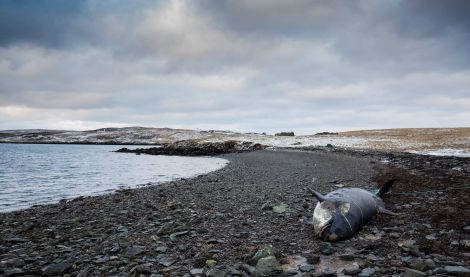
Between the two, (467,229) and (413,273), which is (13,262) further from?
(467,229)

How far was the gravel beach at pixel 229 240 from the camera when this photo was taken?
6117mm

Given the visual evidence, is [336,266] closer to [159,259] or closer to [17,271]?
[159,259]

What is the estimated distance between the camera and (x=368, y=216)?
29.3 ft

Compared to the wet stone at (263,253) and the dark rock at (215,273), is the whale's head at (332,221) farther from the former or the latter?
the dark rock at (215,273)

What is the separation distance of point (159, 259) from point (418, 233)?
243 inches

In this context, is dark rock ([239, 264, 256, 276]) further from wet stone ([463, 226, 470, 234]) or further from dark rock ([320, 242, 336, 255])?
wet stone ([463, 226, 470, 234])

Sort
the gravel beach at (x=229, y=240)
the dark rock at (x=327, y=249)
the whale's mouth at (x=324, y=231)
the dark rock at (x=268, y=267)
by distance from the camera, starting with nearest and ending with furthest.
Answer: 1. the dark rock at (x=268, y=267)
2. the gravel beach at (x=229, y=240)
3. the dark rock at (x=327, y=249)
4. the whale's mouth at (x=324, y=231)

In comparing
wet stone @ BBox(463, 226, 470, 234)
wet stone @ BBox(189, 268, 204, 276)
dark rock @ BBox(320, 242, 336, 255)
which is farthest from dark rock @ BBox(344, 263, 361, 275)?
wet stone @ BBox(463, 226, 470, 234)

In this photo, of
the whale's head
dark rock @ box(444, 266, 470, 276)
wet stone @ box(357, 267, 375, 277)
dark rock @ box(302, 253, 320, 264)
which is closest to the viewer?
dark rock @ box(444, 266, 470, 276)

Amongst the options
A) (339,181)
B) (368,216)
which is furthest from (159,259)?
(339,181)

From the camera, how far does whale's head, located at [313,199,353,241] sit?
756cm

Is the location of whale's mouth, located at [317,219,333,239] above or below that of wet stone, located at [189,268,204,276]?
above

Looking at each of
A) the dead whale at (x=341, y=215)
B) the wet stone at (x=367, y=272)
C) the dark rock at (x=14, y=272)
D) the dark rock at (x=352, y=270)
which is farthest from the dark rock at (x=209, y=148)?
the wet stone at (x=367, y=272)

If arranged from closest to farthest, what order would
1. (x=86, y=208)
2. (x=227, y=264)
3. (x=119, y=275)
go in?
(x=119, y=275) < (x=227, y=264) < (x=86, y=208)
